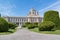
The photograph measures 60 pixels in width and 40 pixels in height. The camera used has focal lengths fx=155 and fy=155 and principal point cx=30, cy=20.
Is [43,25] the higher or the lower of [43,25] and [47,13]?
the lower

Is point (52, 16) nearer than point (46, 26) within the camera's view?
No

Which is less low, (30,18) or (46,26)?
(30,18)

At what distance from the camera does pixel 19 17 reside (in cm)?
17450

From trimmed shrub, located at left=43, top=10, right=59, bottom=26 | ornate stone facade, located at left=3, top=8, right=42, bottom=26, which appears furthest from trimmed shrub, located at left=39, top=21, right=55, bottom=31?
ornate stone facade, located at left=3, top=8, right=42, bottom=26

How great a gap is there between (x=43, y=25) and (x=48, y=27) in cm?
123

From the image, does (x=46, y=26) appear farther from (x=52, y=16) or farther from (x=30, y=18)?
(x=30, y=18)

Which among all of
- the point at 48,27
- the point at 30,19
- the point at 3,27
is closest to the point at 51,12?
the point at 48,27

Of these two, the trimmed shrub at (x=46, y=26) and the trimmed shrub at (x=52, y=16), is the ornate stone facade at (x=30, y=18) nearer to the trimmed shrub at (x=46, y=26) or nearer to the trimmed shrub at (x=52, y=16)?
the trimmed shrub at (x=52, y=16)

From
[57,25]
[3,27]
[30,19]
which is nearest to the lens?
[3,27]

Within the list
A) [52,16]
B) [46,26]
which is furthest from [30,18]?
[46,26]

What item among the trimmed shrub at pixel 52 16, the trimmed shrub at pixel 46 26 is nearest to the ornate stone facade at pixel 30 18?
the trimmed shrub at pixel 52 16

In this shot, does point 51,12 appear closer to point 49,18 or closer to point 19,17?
point 49,18

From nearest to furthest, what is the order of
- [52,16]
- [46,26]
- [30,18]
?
[46,26], [52,16], [30,18]

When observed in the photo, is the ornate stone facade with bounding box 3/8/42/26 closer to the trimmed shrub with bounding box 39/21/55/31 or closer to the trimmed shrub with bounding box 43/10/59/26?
the trimmed shrub with bounding box 43/10/59/26
